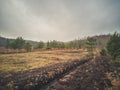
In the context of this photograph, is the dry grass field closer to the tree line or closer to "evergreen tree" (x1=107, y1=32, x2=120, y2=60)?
the tree line

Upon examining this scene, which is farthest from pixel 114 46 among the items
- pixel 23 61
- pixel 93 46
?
pixel 23 61

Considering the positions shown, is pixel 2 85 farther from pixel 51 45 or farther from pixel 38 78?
pixel 51 45

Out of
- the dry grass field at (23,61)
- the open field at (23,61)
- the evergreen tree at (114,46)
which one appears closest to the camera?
the dry grass field at (23,61)

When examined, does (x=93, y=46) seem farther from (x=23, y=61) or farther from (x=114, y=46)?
(x=23, y=61)

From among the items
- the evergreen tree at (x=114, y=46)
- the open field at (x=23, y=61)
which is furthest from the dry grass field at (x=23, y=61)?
the evergreen tree at (x=114, y=46)

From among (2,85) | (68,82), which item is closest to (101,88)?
(68,82)

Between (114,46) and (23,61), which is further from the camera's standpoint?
(23,61)

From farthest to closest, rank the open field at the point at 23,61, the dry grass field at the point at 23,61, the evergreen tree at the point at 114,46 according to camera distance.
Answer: the evergreen tree at the point at 114,46
the open field at the point at 23,61
the dry grass field at the point at 23,61

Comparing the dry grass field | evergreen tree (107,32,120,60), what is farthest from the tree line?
the dry grass field

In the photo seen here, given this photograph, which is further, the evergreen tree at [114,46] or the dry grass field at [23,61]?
the evergreen tree at [114,46]

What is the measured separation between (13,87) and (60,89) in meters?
9.55

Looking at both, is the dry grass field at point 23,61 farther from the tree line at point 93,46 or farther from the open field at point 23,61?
the tree line at point 93,46

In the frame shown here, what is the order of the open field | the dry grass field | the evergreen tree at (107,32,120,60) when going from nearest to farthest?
1. the dry grass field
2. the open field
3. the evergreen tree at (107,32,120,60)

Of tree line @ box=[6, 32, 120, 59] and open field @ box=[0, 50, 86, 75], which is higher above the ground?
tree line @ box=[6, 32, 120, 59]
